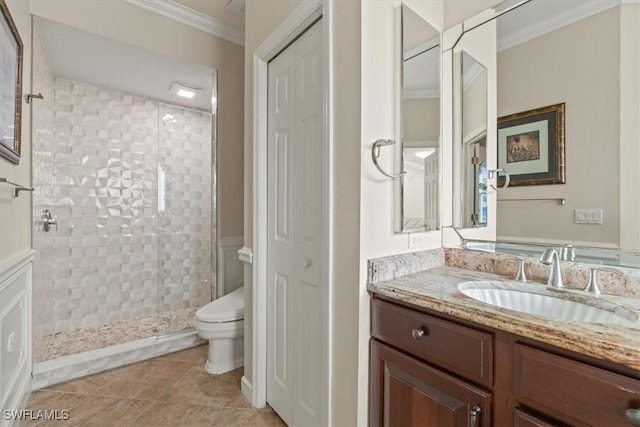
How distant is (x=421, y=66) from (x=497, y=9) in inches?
14.6

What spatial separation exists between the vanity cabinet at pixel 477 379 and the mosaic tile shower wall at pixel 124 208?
6.80ft

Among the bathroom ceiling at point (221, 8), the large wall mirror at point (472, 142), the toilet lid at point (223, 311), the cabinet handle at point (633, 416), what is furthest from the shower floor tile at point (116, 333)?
the cabinet handle at point (633, 416)

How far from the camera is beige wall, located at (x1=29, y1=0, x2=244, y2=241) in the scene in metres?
2.06

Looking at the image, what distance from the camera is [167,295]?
326cm

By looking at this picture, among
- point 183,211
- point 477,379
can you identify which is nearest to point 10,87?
point 183,211

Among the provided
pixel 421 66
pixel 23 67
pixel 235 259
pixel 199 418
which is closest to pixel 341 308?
pixel 421 66

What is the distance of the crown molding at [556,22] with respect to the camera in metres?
1.07

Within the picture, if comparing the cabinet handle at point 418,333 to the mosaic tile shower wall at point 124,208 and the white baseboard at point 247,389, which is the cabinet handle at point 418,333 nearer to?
the white baseboard at point 247,389

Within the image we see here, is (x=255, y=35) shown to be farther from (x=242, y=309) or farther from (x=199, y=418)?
(x=199, y=418)

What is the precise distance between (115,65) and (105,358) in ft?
7.26

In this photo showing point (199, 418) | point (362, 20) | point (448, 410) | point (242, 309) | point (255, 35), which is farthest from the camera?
point (242, 309)

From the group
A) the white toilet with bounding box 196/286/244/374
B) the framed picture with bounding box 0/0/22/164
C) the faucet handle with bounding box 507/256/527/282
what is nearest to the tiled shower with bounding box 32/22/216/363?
the white toilet with bounding box 196/286/244/374

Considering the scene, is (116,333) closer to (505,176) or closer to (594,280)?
(505,176)

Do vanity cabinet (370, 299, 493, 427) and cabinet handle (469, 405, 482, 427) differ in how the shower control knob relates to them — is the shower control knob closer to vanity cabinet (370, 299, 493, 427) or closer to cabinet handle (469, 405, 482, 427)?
vanity cabinet (370, 299, 493, 427)
